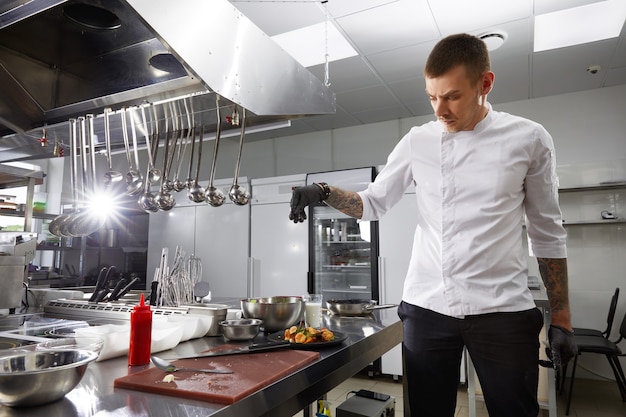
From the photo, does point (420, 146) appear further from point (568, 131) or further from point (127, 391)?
point (568, 131)

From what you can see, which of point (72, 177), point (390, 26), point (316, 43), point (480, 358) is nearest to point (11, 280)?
point (72, 177)

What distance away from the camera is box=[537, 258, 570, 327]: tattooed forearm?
51.5 inches

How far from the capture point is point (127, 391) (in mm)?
865

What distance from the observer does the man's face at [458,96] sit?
1.24 m

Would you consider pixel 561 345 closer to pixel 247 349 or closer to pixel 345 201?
pixel 345 201

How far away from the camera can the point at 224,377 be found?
0.94 m

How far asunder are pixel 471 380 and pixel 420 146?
2056 millimetres

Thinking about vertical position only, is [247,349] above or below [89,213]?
below

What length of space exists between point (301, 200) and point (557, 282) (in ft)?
2.81

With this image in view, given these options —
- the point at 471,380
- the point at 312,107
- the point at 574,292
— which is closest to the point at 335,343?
the point at 312,107

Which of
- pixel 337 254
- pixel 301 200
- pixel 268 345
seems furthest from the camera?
pixel 337 254

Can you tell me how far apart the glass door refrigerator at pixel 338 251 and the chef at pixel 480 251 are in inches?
115

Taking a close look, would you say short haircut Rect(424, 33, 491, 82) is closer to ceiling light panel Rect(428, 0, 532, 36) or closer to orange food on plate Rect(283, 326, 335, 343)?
orange food on plate Rect(283, 326, 335, 343)

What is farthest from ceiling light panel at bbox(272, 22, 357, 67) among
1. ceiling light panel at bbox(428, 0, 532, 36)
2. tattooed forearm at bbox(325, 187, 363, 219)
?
tattooed forearm at bbox(325, 187, 363, 219)
